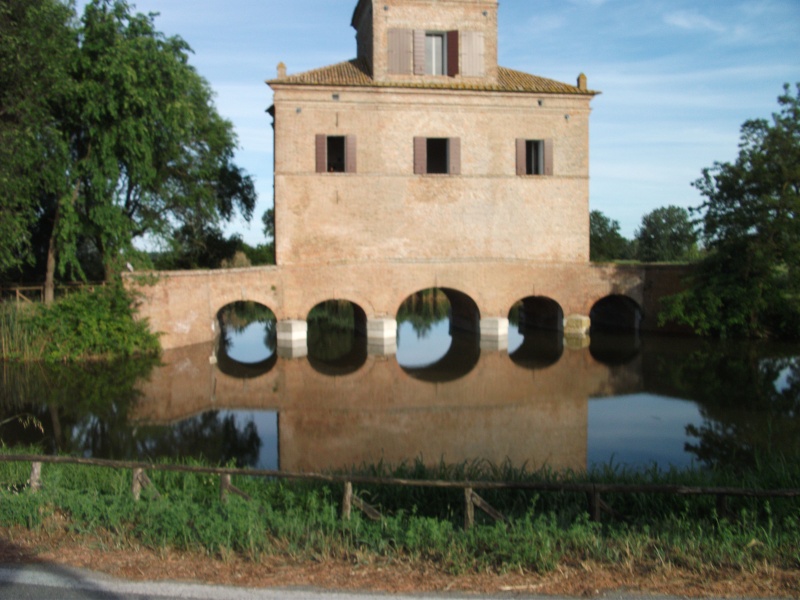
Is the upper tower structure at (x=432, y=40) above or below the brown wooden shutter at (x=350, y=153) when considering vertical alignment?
above

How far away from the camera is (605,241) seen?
51.3 meters

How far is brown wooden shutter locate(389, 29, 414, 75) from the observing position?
81.0 feet

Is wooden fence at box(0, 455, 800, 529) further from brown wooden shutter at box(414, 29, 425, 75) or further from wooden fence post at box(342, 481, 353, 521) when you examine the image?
brown wooden shutter at box(414, 29, 425, 75)

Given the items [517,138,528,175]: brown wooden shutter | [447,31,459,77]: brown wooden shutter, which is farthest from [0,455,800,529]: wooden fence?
[447,31,459,77]: brown wooden shutter

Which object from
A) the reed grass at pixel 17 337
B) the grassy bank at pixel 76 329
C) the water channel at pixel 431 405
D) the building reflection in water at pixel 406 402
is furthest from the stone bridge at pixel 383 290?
the reed grass at pixel 17 337

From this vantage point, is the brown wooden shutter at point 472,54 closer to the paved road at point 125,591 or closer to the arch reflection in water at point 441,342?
the arch reflection in water at point 441,342

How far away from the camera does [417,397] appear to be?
16.9 m

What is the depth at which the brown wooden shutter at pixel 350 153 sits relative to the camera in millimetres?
24156

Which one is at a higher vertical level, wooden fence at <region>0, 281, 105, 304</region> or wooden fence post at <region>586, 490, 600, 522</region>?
wooden fence at <region>0, 281, 105, 304</region>

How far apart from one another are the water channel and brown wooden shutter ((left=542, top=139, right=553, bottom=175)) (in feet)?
19.3

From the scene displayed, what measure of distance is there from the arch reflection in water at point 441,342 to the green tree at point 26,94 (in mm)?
10785

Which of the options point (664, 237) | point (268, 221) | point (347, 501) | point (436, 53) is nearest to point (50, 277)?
point (436, 53)

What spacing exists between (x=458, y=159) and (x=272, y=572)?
68.0ft

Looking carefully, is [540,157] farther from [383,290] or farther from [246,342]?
[246,342]
